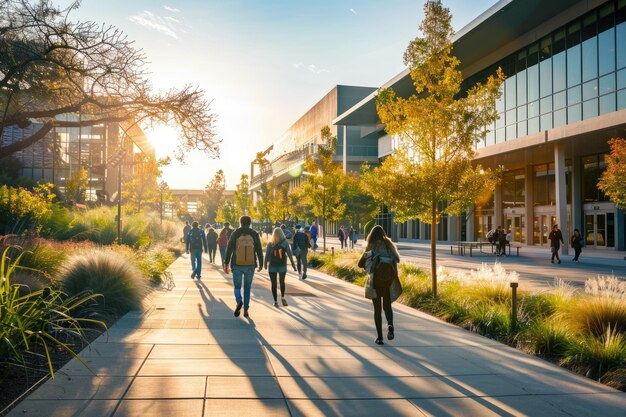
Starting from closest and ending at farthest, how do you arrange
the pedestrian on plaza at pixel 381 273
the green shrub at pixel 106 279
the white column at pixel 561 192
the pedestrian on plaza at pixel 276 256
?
the pedestrian on plaza at pixel 381 273 < the green shrub at pixel 106 279 < the pedestrian on plaza at pixel 276 256 < the white column at pixel 561 192

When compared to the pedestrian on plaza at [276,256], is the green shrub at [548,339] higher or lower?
lower

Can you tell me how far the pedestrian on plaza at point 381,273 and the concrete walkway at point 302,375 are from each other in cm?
50

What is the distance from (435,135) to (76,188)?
104 feet

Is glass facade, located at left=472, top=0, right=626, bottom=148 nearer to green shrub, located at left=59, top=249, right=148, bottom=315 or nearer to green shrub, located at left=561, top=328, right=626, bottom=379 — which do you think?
green shrub, located at left=561, top=328, right=626, bottom=379

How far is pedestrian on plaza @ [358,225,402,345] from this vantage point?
8.19 meters

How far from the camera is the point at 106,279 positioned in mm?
9828

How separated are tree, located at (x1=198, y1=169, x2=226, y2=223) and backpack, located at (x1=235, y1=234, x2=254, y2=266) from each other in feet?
375

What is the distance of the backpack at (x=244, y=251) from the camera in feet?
33.9

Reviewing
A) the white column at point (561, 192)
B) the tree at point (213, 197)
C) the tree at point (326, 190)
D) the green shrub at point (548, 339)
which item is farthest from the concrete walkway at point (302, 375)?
the tree at point (213, 197)

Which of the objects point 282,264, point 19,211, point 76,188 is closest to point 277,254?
point 282,264

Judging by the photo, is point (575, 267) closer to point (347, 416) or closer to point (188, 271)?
point (188, 271)

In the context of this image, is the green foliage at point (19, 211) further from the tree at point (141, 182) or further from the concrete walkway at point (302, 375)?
the tree at point (141, 182)

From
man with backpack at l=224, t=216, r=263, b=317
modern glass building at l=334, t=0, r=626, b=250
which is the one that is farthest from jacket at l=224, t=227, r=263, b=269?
modern glass building at l=334, t=0, r=626, b=250

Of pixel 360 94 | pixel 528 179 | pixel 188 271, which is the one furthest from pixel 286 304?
pixel 360 94
